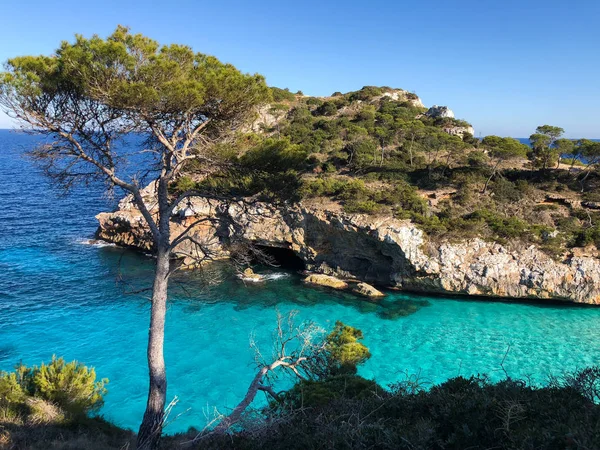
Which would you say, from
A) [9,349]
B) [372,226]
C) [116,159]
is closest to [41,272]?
[9,349]

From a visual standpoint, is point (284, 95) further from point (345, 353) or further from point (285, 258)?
point (345, 353)

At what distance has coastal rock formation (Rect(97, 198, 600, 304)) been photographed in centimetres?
1986

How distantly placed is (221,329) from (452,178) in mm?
20835

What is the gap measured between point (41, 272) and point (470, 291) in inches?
1087

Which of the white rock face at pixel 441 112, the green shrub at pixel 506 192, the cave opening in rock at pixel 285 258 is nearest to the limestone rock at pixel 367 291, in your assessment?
the cave opening in rock at pixel 285 258

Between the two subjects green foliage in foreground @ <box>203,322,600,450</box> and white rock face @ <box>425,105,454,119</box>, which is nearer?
green foliage in foreground @ <box>203,322,600,450</box>

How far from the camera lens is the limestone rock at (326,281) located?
76.1 feet

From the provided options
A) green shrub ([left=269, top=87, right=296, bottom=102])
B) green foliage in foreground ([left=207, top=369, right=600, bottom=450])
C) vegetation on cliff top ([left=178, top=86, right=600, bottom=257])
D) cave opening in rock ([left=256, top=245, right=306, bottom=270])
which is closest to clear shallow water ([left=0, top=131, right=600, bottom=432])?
cave opening in rock ([left=256, top=245, right=306, bottom=270])

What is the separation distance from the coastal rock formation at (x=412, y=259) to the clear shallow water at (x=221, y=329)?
1147 mm

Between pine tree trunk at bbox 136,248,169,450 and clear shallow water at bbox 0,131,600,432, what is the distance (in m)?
4.07

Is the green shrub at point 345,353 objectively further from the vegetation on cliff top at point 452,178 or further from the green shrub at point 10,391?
the green shrub at point 10,391

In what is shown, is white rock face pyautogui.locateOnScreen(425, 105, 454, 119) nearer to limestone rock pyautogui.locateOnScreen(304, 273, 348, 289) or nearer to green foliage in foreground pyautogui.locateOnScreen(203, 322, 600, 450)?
limestone rock pyautogui.locateOnScreen(304, 273, 348, 289)

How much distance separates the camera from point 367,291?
22.0 m

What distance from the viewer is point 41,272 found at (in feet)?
77.3
